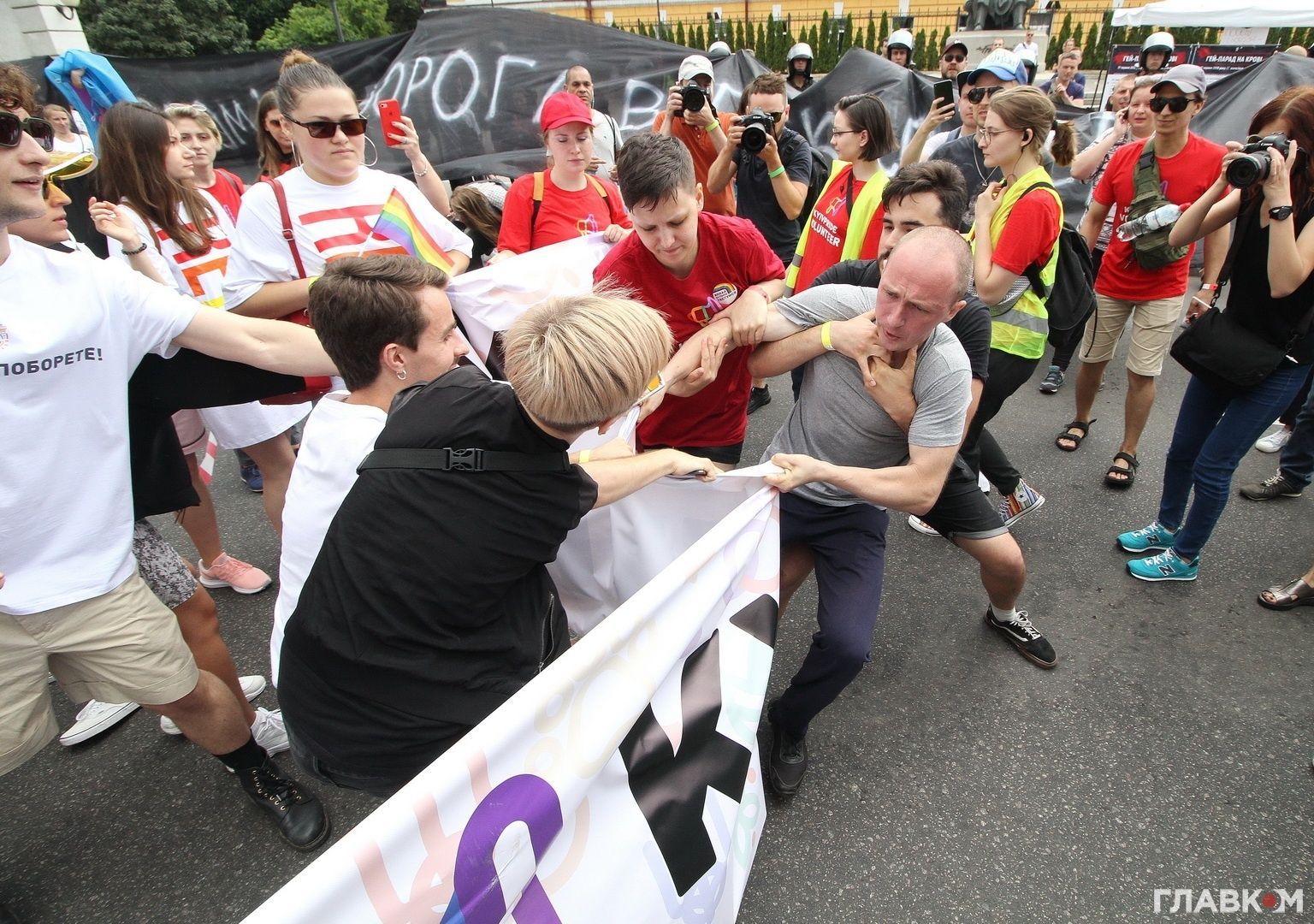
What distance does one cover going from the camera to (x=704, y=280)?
8.19ft

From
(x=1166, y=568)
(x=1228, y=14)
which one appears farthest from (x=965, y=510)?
(x=1228, y=14)

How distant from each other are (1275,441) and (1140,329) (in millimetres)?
1162

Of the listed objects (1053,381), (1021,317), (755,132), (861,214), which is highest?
(755,132)

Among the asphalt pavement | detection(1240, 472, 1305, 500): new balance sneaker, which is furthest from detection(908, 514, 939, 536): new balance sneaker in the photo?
detection(1240, 472, 1305, 500): new balance sneaker

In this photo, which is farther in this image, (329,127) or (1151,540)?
(1151,540)

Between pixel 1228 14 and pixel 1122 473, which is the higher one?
pixel 1228 14

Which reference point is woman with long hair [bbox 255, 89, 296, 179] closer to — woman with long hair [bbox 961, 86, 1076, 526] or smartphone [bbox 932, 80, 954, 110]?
woman with long hair [bbox 961, 86, 1076, 526]

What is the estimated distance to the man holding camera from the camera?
3916 mm

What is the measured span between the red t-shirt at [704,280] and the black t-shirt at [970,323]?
0.27m

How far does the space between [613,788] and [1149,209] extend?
431 centimetres

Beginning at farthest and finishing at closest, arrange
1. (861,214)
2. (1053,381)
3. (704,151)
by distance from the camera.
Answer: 1. (1053,381)
2. (704,151)
3. (861,214)

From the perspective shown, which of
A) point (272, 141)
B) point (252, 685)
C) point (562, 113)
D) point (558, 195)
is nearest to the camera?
point (252, 685)

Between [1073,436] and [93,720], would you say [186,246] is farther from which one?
[1073,436]

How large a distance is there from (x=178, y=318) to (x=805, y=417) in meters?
1.82
